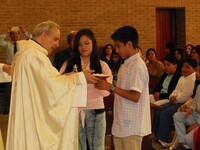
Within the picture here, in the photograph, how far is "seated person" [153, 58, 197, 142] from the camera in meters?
6.64

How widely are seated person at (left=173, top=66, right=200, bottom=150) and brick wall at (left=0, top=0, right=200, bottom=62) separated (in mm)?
6035

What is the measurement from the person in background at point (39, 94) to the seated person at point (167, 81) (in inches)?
121

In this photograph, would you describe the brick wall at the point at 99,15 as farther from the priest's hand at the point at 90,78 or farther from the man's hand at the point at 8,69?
the priest's hand at the point at 90,78

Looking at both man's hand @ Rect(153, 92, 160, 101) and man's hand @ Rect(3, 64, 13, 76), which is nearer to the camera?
man's hand @ Rect(3, 64, 13, 76)

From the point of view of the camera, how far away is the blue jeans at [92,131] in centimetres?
496

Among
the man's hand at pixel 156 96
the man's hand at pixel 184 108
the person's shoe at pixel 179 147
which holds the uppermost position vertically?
the man's hand at pixel 184 108

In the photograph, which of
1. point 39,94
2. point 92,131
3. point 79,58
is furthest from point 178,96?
point 39,94

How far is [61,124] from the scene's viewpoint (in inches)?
173

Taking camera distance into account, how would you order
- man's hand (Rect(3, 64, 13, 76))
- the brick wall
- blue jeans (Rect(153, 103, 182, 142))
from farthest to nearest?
the brick wall
blue jeans (Rect(153, 103, 182, 142))
man's hand (Rect(3, 64, 13, 76))

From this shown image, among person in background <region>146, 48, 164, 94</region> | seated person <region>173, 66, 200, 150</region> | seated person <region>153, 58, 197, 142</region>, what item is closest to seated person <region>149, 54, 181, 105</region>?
seated person <region>153, 58, 197, 142</region>

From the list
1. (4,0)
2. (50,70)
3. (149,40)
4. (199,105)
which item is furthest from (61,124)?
(149,40)

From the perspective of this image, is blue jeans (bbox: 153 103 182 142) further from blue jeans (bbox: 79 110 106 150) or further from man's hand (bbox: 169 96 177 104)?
blue jeans (bbox: 79 110 106 150)

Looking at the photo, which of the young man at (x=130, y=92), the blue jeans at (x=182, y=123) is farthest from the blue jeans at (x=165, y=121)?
the young man at (x=130, y=92)

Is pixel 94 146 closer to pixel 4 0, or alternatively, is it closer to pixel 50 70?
pixel 50 70
